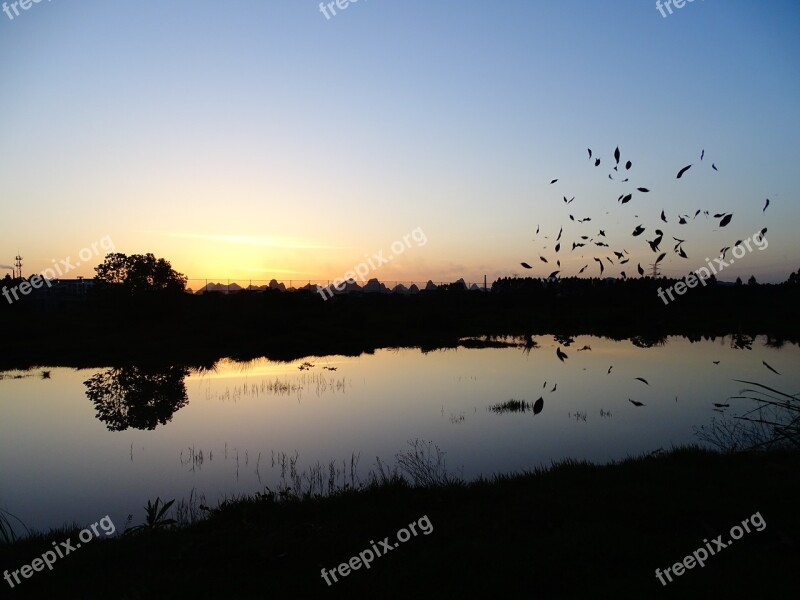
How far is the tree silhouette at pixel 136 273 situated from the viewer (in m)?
42.5

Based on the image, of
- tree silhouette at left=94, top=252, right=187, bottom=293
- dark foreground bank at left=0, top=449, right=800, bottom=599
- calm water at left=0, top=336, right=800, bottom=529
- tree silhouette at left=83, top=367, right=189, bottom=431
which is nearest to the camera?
dark foreground bank at left=0, top=449, right=800, bottom=599

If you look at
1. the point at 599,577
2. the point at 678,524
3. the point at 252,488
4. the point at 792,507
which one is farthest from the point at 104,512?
the point at 792,507

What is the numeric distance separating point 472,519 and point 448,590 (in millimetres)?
1838

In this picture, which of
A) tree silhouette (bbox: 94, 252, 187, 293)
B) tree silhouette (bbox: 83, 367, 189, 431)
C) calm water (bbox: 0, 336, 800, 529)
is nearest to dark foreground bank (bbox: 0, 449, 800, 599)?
calm water (bbox: 0, 336, 800, 529)

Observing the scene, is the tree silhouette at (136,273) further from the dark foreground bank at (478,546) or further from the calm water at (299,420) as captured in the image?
the dark foreground bank at (478,546)

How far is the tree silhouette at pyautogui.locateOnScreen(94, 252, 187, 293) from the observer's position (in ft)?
139

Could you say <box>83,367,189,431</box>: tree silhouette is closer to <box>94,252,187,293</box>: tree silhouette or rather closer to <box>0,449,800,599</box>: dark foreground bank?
<box>0,449,800,599</box>: dark foreground bank

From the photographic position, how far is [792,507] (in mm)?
6645

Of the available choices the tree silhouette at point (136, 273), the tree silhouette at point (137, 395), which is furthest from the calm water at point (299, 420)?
the tree silhouette at point (136, 273)

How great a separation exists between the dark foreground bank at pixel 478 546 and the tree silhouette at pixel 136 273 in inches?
1527

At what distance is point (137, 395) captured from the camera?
21.0 metres

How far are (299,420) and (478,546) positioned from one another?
1193 centimetres

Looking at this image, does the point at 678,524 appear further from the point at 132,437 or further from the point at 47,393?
the point at 47,393

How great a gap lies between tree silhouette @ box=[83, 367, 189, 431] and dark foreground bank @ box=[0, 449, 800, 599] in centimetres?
1069
